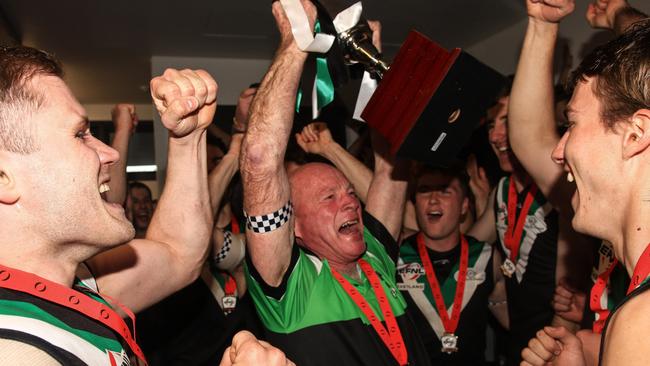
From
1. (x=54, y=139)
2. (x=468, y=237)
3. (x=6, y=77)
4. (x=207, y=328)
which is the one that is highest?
(x=6, y=77)

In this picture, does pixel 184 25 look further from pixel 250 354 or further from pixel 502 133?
pixel 250 354

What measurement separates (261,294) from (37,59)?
1003 mm

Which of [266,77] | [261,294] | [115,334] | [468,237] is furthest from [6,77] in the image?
[468,237]

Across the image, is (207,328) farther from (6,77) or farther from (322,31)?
(6,77)

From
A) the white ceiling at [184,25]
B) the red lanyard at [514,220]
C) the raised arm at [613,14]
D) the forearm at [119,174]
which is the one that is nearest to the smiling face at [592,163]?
the raised arm at [613,14]

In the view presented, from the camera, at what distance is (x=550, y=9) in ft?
7.34

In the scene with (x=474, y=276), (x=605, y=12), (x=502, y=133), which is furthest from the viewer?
(x=502, y=133)

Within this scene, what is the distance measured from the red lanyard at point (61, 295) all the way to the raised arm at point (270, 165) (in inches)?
24.1

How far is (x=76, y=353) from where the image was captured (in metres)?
1.12

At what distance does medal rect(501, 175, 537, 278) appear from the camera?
121 inches

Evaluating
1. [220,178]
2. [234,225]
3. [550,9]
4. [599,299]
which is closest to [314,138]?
[220,178]

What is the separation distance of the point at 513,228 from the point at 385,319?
1.32m

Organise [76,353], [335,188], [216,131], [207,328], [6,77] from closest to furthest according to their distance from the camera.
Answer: [76,353], [6,77], [335,188], [207,328], [216,131]

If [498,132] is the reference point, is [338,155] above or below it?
below
